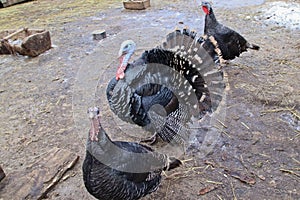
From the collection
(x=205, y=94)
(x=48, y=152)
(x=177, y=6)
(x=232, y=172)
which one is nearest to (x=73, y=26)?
(x=177, y=6)

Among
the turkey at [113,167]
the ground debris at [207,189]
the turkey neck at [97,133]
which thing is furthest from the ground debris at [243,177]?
the turkey neck at [97,133]

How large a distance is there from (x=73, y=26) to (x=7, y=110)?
3.06 m

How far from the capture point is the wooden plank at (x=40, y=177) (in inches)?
85.9

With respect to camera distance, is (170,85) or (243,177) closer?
Answer: (243,177)

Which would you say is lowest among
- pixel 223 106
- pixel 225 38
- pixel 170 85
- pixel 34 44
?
pixel 223 106

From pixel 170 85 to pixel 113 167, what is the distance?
86 cm

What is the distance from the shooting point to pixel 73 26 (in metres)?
5.95

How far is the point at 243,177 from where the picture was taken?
7.30 feet

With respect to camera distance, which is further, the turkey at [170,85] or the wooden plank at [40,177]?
the turkey at [170,85]

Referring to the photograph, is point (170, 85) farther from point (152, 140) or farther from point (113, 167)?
point (113, 167)

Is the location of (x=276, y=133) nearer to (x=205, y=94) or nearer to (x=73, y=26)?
(x=205, y=94)

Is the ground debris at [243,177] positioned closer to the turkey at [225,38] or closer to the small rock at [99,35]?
the turkey at [225,38]

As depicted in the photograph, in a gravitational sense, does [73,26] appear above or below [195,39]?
below

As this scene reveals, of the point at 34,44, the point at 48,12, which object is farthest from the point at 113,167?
the point at 48,12
